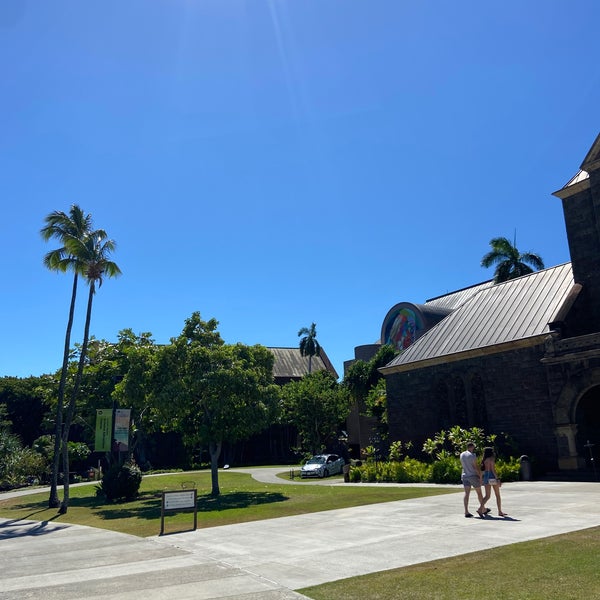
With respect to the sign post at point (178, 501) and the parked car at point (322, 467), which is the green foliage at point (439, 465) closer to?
A: the parked car at point (322, 467)

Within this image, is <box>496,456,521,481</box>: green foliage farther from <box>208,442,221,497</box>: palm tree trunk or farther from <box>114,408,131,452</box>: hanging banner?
<box>114,408,131,452</box>: hanging banner

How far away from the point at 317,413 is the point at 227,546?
127 ft

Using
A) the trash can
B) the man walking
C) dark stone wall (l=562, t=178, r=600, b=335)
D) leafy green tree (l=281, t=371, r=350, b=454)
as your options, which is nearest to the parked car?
leafy green tree (l=281, t=371, r=350, b=454)

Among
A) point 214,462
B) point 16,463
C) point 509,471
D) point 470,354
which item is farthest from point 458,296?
point 16,463

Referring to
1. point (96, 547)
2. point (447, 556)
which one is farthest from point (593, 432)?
point (96, 547)

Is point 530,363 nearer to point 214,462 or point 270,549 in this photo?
point 214,462

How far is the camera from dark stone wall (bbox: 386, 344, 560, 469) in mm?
24516

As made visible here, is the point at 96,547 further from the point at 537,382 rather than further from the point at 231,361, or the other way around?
the point at 537,382

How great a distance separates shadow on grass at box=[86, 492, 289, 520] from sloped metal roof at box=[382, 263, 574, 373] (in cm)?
1163

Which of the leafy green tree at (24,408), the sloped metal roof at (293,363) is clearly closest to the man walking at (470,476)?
the leafy green tree at (24,408)

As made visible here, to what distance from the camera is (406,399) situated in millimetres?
31641

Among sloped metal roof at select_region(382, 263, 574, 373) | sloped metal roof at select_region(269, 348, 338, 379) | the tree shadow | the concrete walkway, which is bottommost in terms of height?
the tree shadow

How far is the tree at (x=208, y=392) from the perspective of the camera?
25047mm

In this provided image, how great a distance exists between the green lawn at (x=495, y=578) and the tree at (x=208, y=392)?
1725cm
